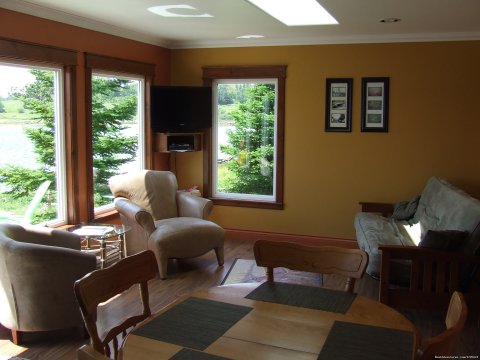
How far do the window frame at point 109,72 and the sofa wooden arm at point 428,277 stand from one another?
9.08ft

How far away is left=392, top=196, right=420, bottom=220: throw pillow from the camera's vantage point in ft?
17.2

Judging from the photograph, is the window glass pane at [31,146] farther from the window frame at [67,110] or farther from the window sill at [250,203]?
the window sill at [250,203]

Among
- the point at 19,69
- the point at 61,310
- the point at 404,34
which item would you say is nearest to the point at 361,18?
the point at 404,34

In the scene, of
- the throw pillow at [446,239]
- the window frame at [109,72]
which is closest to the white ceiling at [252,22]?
the window frame at [109,72]

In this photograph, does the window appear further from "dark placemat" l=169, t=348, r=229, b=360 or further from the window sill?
"dark placemat" l=169, t=348, r=229, b=360

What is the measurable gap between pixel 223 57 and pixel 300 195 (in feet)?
6.01

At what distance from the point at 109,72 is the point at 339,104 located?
96.3 inches

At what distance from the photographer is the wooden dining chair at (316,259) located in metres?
2.29

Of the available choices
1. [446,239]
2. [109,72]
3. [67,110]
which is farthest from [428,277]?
[109,72]

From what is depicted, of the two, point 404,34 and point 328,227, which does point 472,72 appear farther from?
point 328,227

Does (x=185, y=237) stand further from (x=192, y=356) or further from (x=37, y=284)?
(x=192, y=356)

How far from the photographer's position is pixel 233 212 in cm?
636

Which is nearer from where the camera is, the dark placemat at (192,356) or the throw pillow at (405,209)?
the dark placemat at (192,356)

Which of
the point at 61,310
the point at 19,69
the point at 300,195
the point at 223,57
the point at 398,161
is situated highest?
the point at 223,57
